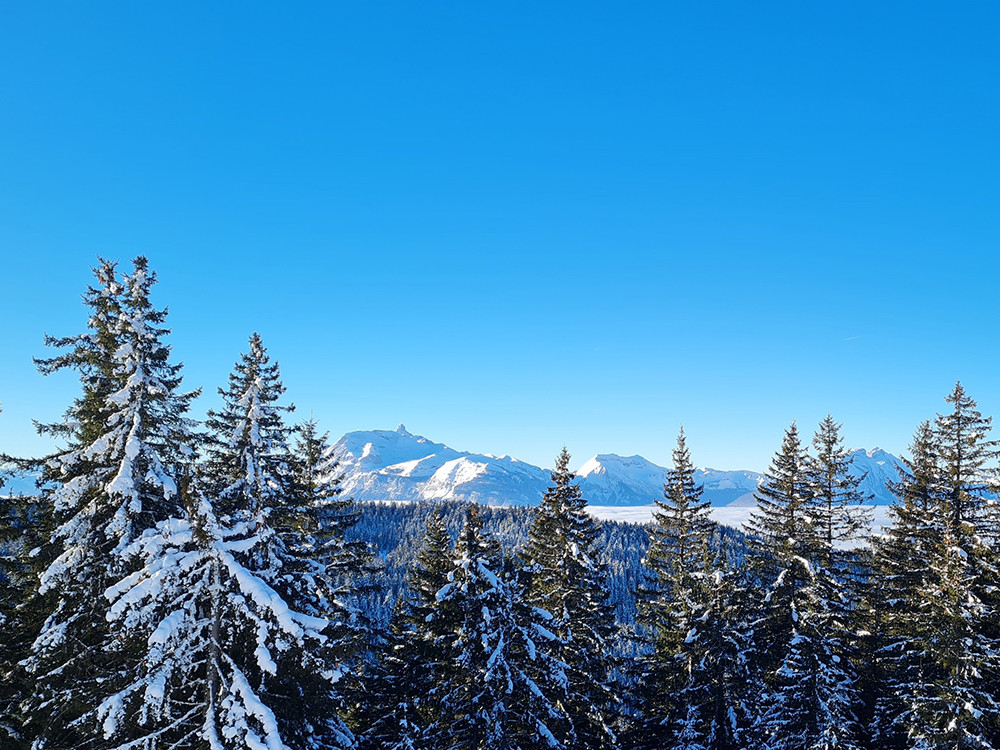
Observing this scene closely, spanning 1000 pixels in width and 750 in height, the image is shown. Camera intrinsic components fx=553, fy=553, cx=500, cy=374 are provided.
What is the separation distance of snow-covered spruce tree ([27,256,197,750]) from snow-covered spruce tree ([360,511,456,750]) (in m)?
9.71

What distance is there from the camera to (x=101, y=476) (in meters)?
15.0

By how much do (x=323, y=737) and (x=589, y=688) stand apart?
1143 centimetres

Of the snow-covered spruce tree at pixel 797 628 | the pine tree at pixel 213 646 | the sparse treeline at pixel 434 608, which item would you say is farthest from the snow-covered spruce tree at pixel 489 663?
the snow-covered spruce tree at pixel 797 628

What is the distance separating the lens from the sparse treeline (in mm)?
10070

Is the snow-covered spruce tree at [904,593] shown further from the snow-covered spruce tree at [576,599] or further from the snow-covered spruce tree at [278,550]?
the snow-covered spruce tree at [278,550]

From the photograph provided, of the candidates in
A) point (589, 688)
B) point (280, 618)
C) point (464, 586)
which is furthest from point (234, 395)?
point (589, 688)

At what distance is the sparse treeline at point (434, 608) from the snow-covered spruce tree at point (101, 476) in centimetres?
7

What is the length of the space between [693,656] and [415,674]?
1177 cm

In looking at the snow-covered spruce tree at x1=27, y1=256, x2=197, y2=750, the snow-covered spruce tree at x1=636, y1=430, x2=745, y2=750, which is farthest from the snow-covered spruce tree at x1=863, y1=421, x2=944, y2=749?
the snow-covered spruce tree at x1=27, y1=256, x2=197, y2=750

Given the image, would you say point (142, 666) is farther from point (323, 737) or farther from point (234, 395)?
point (234, 395)

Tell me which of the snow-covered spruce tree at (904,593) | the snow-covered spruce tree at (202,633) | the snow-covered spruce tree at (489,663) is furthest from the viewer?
the snow-covered spruce tree at (904,593)

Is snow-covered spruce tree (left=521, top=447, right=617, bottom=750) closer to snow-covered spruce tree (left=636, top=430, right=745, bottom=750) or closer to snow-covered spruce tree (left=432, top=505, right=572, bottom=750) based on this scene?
snow-covered spruce tree (left=636, top=430, right=745, bottom=750)

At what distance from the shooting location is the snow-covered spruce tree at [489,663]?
17.2 m

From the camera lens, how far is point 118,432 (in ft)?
49.0
